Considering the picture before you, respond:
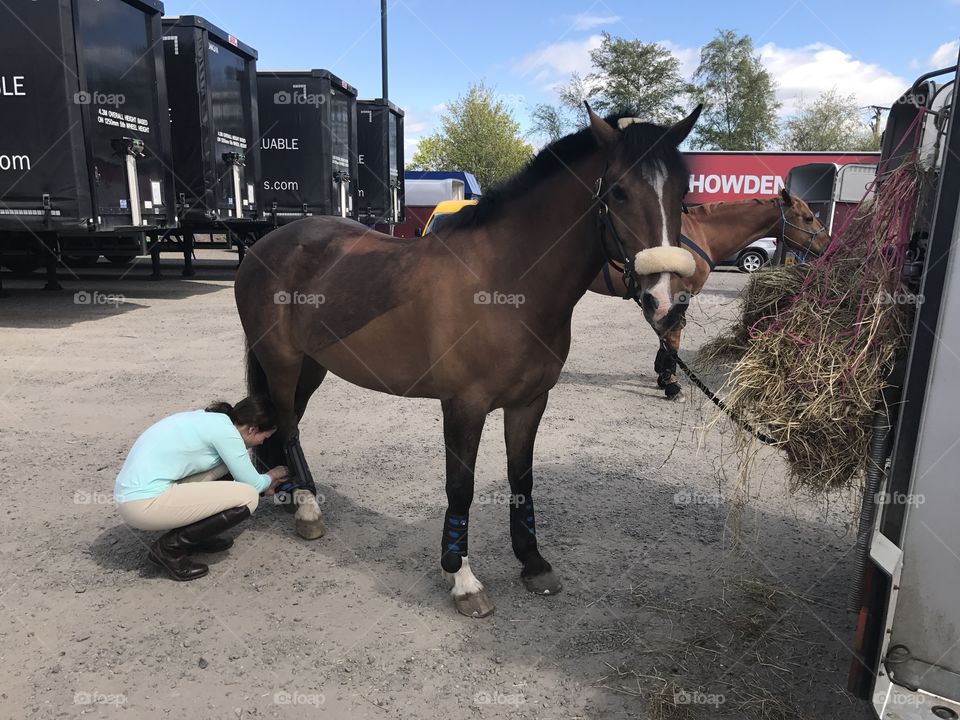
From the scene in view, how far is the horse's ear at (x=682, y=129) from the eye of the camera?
93.4 inches

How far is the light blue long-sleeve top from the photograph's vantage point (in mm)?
3057

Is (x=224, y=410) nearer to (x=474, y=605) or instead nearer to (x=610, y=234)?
(x=474, y=605)

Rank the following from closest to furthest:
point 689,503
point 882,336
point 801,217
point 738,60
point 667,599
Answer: point 882,336 → point 667,599 → point 689,503 → point 801,217 → point 738,60

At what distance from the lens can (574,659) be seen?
2.62 m

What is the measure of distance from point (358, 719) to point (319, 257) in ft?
7.67

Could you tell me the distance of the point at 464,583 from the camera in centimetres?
294

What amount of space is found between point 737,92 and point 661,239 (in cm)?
3113

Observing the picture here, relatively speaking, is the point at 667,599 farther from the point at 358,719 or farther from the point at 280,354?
the point at 280,354

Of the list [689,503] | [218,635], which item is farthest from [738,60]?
[218,635]

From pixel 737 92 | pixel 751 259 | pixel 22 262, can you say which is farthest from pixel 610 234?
pixel 737 92

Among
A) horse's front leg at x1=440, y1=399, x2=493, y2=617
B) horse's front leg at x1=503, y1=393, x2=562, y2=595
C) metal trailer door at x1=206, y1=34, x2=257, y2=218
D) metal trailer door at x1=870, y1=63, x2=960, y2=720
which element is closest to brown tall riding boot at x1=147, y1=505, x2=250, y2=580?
horse's front leg at x1=440, y1=399, x2=493, y2=617

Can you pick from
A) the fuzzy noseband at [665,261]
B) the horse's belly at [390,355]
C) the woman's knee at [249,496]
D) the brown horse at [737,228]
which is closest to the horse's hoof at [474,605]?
the horse's belly at [390,355]

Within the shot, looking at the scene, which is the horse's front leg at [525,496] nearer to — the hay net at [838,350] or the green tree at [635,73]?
the hay net at [838,350]

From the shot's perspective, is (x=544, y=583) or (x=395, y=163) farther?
(x=395, y=163)
